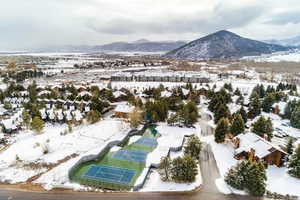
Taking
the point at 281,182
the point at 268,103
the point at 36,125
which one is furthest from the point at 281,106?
the point at 36,125

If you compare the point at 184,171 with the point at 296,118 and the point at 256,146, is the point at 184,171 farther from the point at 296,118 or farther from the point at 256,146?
the point at 296,118

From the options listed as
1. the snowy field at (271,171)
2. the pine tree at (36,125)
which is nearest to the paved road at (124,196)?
the snowy field at (271,171)

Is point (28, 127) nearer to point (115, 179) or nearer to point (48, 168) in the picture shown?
point (48, 168)

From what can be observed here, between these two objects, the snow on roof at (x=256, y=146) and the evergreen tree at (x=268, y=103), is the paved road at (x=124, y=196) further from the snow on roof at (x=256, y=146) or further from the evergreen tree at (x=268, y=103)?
the evergreen tree at (x=268, y=103)

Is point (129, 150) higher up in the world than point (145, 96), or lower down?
lower down

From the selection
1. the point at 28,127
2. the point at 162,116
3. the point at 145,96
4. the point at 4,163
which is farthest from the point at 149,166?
the point at 145,96
